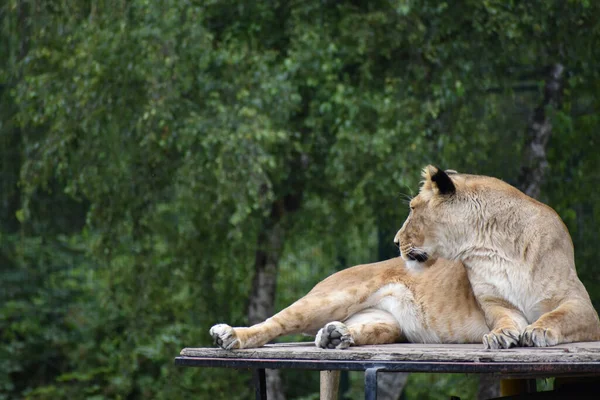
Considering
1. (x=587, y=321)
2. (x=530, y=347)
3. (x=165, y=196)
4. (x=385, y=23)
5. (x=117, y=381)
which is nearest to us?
(x=530, y=347)

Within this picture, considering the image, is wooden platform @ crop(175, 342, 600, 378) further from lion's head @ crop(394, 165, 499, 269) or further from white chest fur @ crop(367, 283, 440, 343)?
white chest fur @ crop(367, 283, 440, 343)

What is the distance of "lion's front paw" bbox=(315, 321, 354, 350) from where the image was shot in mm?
3821

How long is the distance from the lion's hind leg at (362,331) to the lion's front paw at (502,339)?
53 cm

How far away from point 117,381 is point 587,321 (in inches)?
256

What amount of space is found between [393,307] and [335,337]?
884 millimetres

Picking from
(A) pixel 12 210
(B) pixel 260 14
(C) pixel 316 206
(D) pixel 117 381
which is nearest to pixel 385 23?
(B) pixel 260 14

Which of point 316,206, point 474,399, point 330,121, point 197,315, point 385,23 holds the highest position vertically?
point 385,23

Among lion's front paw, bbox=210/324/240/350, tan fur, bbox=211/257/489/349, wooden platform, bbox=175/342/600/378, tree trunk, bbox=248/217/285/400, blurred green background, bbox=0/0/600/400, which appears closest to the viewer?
wooden platform, bbox=175/342/600/378

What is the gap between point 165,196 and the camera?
779 cm

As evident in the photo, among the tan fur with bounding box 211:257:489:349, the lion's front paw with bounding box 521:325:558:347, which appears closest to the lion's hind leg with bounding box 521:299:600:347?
the lion's front paw with bounding box 521:325:558:347

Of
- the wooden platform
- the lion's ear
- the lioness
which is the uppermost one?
the lion's ear

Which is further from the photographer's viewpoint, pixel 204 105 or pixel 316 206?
pixel 316 206

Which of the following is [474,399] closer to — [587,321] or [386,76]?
[386,76]

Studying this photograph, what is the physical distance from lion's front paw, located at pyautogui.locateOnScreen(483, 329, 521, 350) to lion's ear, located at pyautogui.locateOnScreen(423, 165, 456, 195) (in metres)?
0.82
